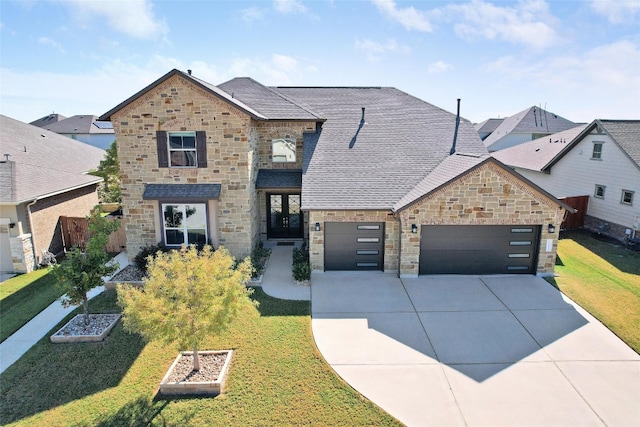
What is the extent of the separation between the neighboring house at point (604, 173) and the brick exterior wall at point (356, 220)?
12178 mm

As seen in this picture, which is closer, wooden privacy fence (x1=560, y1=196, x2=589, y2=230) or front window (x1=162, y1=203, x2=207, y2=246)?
front window (x1=162, y1=203, x2=207, y2=246)

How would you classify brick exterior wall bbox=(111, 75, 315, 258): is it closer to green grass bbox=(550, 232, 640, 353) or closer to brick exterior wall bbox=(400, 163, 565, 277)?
brick exterior wall bbox=(400, 163, 565, 277)

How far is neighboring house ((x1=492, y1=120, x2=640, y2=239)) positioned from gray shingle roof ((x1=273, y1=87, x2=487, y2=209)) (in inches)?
279

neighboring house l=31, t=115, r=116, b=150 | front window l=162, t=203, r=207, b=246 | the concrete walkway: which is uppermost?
neighboring house l=31, t=115, r=116, b=150

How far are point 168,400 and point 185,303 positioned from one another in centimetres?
201

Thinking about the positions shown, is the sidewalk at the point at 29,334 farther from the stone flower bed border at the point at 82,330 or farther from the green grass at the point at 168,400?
the stone flower bed border at the point at 82,330

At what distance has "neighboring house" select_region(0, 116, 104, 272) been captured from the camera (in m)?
14.5

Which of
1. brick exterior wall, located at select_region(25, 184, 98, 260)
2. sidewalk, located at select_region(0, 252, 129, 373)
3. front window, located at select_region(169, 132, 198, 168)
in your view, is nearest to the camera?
sidewalk, located at select_region(0, 252, 129, 373)

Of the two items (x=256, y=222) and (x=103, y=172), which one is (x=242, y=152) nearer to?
(x=256, y=222)

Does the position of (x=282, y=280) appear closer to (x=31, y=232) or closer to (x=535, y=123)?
(x=31, y=232)

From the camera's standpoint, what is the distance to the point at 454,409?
748cm

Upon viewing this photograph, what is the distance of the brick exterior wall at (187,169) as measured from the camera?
13.9m

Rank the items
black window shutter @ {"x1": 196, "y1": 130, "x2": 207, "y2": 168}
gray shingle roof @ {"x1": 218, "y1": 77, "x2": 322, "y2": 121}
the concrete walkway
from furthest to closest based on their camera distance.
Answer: gray shingle roof @ {"x1": 218, "y1": 77, "x2": 322, "y2": 121} < black window shutter @ {"x1": 196, "y1": 130, "x2": 207, "y2": 168} < the concrete walkway

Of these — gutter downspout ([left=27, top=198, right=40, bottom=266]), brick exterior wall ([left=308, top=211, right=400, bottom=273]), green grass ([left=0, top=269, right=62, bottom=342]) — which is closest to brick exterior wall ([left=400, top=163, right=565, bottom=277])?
brick exterior wall ([left=308, top=211, right=400, bottom=273])
